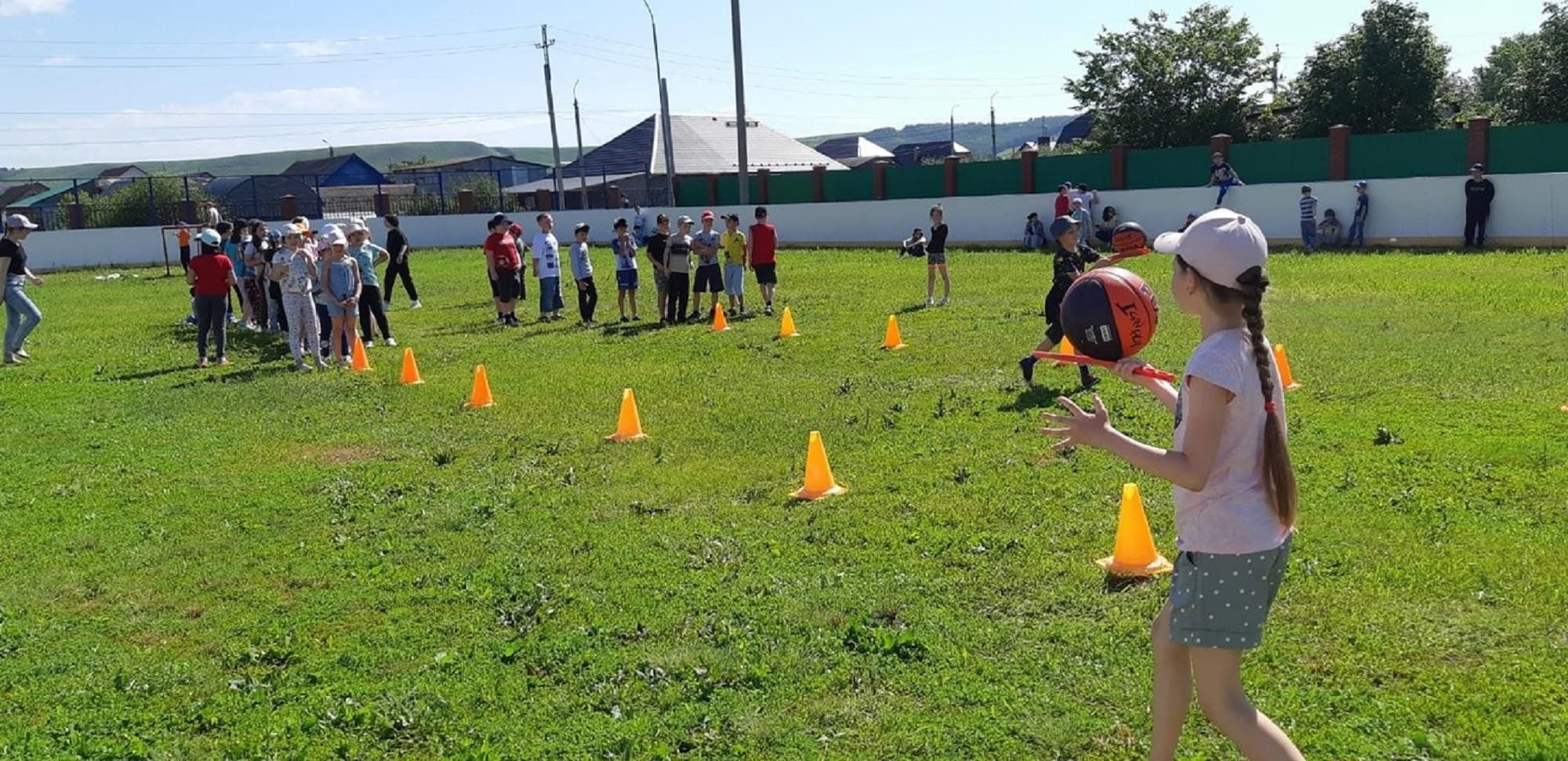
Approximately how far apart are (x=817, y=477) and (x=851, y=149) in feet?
311

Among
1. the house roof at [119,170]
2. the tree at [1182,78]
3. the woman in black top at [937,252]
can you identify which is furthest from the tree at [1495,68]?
the house roof at [119,170]

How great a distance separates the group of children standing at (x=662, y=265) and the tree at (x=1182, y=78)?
32876 mm

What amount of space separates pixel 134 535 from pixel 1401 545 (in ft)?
24.0

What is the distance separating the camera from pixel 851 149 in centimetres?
10131

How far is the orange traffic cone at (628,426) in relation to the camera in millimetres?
10539

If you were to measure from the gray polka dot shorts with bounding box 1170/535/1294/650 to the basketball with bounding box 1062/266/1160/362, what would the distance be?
0.73m

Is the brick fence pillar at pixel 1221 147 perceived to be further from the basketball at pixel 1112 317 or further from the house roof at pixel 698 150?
the house roof at pixel 698 150

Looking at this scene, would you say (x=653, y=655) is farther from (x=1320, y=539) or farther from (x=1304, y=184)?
(x=1304, y=184)

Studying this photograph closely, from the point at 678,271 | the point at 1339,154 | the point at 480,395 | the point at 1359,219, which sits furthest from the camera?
the point at 1339,154

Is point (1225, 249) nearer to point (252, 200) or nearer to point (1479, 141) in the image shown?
point (1479, 141)

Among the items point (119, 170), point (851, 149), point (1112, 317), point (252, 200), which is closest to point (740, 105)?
point (252, 200)

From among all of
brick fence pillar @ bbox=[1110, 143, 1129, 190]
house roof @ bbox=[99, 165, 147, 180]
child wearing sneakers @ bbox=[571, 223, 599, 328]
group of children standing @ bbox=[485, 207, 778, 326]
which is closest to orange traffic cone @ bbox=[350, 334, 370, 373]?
group of children standing @ bbox=[485, 207, 778, 326]

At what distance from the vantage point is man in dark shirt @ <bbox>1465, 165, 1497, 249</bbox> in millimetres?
25906

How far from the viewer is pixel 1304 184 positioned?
2845 cm
